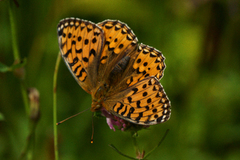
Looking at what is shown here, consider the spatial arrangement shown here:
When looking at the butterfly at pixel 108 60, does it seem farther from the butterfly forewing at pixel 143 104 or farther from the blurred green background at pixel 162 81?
the blurred green background at pixel 162 81

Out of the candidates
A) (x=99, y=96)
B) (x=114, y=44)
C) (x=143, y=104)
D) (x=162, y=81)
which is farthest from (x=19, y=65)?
(x=162, y=81)

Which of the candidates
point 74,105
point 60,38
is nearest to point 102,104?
point 60,38

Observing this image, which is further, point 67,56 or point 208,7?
point 208,7

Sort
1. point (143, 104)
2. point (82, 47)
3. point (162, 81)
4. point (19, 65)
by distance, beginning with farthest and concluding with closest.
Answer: point (162, 81) < point (82, 47) < point (19, 65) < point (143, 104)

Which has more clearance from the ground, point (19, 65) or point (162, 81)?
point (19, 65)

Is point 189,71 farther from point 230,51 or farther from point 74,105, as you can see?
point 74,105

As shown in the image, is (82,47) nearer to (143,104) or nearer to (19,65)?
(19,65)

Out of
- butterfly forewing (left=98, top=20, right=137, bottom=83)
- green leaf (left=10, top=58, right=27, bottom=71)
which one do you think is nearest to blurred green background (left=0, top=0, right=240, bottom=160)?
green leaf (left=10, top=58, right=27, bottom=71)
